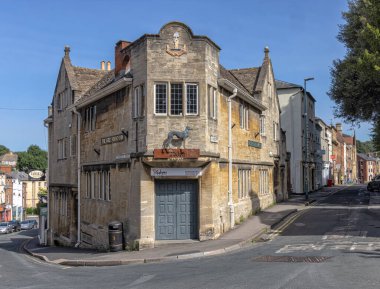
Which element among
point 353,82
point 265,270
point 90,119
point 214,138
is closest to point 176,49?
point 214,138

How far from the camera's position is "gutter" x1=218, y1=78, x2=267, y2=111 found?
777 inches

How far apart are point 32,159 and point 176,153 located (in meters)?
105

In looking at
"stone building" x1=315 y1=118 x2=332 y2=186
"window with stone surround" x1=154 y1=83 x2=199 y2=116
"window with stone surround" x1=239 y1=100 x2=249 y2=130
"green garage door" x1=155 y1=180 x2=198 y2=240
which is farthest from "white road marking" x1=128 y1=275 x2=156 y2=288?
"stone building" x1=315 y1=118 x2=332 y2=186

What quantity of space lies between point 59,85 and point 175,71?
1692 centimetres

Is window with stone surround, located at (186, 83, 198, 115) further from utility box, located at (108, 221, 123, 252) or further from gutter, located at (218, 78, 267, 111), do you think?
utility box, located at (108, 221, 123, 252)

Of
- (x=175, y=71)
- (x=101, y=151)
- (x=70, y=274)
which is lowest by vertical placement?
(x=70, y=274)

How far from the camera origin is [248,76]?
1208 inches

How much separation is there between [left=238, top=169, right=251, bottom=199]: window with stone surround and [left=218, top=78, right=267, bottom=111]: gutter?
3.99 m

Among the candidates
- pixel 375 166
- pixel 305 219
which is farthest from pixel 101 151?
pixel 375 166

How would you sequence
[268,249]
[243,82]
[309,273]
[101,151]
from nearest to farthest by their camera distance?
[309,273], [268,249], [101,151], [243,82]

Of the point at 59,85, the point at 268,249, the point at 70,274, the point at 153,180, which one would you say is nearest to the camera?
the point at 70,274

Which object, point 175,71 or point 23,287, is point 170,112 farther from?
point 23,287

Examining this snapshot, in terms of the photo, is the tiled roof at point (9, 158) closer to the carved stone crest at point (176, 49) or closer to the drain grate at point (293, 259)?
the carved stone crest at point (176, 49)

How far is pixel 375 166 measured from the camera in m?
134
